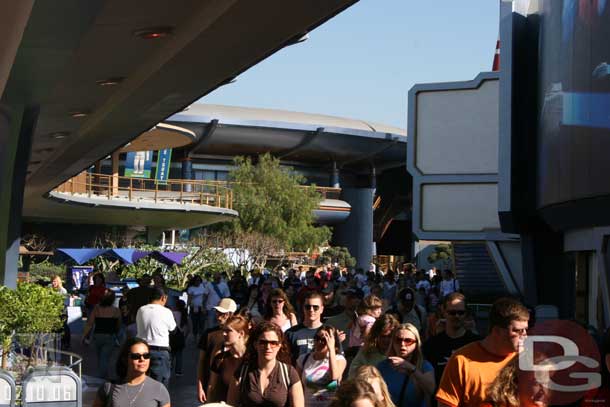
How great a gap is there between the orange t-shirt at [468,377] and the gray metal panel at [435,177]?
88.0ft

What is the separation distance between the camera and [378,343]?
24.9ft

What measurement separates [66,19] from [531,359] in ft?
17.1

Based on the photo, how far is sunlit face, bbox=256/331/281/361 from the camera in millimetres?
6633

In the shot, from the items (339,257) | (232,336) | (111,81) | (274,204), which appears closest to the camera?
(232,336)

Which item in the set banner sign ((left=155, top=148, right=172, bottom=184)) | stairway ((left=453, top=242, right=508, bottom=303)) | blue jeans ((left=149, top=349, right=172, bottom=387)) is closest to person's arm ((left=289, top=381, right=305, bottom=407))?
blue jeans ((left=149, top=349, right=172, bottom=387))

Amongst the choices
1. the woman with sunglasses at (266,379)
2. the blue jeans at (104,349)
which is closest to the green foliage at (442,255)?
the blue jeans at (104,349)

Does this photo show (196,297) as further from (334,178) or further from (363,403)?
(334,178)

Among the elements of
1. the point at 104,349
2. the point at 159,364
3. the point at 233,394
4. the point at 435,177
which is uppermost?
the point at 435,177

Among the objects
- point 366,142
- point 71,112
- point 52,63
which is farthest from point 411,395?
point 366,142

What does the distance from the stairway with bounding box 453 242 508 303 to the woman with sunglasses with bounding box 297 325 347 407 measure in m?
27.5

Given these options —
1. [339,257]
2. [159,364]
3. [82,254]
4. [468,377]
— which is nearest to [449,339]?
[468,377]

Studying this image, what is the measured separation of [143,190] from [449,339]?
48.9 metres

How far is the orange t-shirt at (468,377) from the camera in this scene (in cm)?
540

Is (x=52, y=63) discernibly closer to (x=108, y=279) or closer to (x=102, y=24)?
(x=102, y=24)
